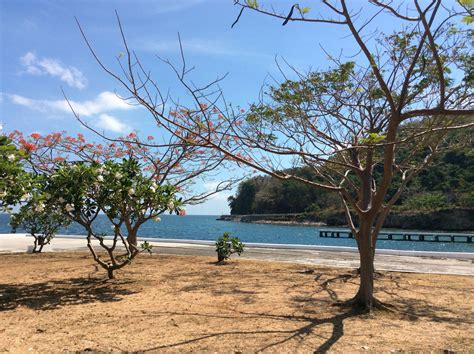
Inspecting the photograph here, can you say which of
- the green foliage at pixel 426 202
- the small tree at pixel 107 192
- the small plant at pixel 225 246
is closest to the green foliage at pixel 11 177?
the small tree at pixel 107 192

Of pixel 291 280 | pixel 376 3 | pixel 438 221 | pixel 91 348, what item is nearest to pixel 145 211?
pixel 291 280

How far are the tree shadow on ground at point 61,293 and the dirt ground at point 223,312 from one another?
15 mm

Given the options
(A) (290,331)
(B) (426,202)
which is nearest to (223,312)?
(A) (290,331)

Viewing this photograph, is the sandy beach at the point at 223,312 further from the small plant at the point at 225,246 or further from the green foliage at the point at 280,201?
the green foliage at the point at 280,201

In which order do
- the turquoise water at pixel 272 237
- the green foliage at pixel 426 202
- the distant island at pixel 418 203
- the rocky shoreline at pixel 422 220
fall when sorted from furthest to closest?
the rocky shoreline at pixel 422 220 → the green foliage at pixel 426 202 → the distant island at pixel 418 203 → the turquoise water at pixel 272 237

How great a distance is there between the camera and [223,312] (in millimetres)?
5477

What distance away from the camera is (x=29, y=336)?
4.41m

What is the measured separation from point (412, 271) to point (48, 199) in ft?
25.1

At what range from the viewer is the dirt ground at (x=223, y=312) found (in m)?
4.23

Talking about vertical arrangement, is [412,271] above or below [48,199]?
below

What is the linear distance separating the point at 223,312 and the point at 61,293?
2.79 m

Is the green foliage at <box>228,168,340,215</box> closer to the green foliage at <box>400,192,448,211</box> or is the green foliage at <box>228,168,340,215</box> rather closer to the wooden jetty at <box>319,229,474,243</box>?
the green foliage at <box>400,192,448,211</box>

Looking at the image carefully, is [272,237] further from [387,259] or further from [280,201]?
[280,201]

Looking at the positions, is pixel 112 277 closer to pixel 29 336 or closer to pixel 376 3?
pixel 29 336
